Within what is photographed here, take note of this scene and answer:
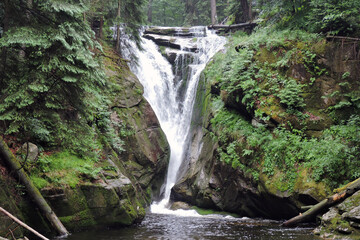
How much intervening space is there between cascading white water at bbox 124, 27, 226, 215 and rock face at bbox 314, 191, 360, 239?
30.3 feet

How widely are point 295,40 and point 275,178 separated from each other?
6.43 m

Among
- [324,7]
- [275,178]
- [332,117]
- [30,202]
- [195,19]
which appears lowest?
[275,178]

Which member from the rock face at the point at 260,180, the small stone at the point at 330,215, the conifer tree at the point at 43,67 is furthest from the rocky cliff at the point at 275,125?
the conifer tree at the point at 43,67

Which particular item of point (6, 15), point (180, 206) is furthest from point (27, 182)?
point (180, 206)

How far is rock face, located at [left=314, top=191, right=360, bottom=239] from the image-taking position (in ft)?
21.0

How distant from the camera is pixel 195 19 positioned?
1407 inches

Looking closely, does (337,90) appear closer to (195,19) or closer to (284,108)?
(284,108)

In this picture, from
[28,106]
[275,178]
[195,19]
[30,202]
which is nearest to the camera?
[30,202]

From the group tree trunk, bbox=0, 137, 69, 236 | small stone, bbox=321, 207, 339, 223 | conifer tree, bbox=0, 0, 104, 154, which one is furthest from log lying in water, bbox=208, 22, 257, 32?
tree trunk, bbox=0, 137, 69, 236

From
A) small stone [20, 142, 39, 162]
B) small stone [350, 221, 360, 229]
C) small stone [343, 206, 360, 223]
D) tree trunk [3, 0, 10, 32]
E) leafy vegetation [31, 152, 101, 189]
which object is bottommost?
small stone [350, 221, 360, 229]

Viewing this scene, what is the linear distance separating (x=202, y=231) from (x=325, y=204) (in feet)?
11.9

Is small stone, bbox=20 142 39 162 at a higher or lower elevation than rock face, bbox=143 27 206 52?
lower

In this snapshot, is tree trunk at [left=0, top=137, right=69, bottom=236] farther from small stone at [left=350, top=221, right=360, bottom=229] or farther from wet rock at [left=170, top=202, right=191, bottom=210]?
wet rock at [left=170, top=202, right=191, bottom=210]

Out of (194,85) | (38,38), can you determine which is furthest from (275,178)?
(194,85)
